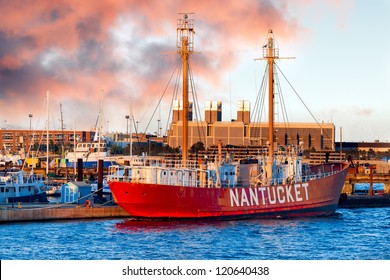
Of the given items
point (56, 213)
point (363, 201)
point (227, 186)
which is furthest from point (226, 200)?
point (363, 201)

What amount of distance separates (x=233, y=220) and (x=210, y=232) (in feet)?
25.4

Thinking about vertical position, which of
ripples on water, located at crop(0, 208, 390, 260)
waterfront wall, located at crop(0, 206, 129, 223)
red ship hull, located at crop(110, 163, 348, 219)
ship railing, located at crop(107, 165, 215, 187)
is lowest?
ripples on water, located at crop(0, 208, 390, 260)

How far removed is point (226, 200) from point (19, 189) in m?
18.7

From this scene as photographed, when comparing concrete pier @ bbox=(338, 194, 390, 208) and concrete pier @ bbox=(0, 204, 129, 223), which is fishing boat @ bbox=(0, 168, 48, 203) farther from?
Answer: concrete pier @ bbox=(338, 194, 390, 208)

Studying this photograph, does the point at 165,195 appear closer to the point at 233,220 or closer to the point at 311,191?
the point at 233,220

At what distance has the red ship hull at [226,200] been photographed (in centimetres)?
6197

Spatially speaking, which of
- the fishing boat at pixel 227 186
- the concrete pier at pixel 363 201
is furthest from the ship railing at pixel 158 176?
the concrete pier at pixel 363 201

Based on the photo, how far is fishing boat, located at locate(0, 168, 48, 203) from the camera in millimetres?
70938

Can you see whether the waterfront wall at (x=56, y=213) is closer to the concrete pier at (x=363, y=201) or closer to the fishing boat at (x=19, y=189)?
the fishing boat at (x=19, y=189)

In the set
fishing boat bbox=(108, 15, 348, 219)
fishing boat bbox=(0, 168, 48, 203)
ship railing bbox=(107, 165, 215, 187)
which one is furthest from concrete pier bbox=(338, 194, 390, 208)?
fishing boat bbox=(0, 168, 48, 203)

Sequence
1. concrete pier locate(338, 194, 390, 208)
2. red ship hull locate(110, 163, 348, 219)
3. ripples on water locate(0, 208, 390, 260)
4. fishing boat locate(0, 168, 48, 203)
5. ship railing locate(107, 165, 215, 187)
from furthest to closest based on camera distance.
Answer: concrete pier locate(338, 194, 390, 208) < fishing boat locate(0, 168, 48, 203) < ship railing locate(107, 165, 215, 187) < red ship hull locate(110, 163, 348, 219) < ripples on water locate(0, 208, 390, 260)

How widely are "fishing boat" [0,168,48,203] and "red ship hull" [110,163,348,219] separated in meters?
13.0

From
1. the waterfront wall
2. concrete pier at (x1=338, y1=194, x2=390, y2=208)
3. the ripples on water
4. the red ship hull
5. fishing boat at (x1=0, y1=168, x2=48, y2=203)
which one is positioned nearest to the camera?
the ripples on water

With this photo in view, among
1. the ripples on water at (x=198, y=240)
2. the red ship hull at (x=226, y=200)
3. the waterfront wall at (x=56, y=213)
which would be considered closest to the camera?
the ripples on water at (x=198, y=240)
